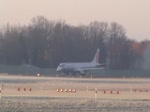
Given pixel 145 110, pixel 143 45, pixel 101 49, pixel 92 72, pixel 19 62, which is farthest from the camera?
pixel 143 45

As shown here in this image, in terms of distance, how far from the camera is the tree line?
15525 centimetres

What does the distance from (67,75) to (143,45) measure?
51.2 metres

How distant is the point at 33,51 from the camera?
15675cm

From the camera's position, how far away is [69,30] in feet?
553

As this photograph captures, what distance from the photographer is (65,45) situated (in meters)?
160

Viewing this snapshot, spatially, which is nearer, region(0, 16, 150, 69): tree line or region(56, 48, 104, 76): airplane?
region(56, 48, 104, 76): airplane

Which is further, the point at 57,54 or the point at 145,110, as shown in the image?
the point at 57,54

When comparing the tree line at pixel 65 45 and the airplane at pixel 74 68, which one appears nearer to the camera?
the airplane at pixel 74 68

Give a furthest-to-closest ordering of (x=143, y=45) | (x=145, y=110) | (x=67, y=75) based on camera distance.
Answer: (x=143, y=45) < (x=67, y=75) < (x=145, y=110)

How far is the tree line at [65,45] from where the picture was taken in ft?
509

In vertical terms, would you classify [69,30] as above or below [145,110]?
above

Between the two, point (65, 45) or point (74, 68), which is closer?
point (74, 68)

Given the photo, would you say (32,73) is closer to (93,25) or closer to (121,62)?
(121,62)

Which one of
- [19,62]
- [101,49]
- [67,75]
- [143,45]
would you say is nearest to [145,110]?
[67,75]
